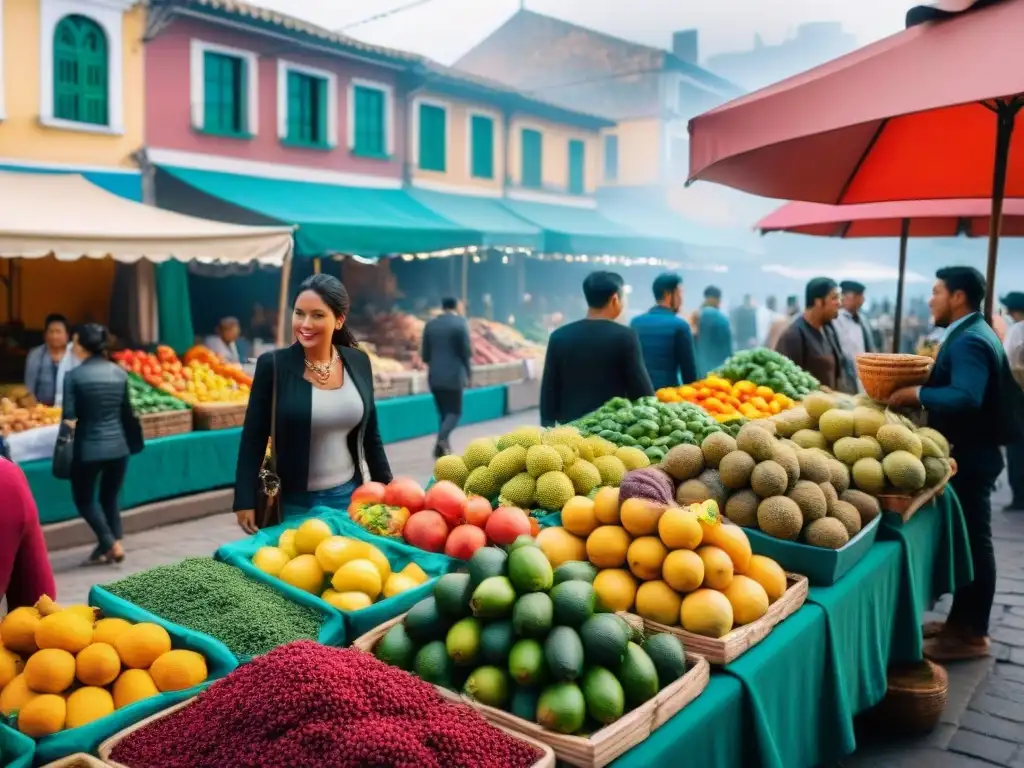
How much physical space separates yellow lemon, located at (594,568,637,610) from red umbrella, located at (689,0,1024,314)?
5.60 feet

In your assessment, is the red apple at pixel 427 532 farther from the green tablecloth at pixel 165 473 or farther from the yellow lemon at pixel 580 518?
the green tablecloth at pixel 165 473

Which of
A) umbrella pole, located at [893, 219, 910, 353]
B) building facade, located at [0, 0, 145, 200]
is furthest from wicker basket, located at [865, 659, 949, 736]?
building facade, located at [0, 0, 145, 200]

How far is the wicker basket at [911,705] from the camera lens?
3867 mm

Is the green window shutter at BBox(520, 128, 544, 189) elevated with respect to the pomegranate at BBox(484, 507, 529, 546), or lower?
elevated

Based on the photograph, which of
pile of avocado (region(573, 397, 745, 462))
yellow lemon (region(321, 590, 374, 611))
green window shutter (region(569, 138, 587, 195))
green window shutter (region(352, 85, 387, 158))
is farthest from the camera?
green window shutter (region(569, 138, 587, 195))

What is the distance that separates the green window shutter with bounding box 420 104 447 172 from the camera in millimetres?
18406

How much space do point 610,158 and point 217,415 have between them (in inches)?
1078

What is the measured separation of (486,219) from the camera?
17953 millimetres

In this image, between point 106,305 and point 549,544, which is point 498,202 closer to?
point 106,305

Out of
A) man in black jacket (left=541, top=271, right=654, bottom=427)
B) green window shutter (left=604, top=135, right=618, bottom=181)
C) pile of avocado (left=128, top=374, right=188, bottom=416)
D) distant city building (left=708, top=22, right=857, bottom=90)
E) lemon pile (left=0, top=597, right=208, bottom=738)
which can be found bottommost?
pile of avocado (left=128, top=374, right=188, bottom=416)

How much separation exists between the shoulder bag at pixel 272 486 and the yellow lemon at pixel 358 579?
1.02 meters

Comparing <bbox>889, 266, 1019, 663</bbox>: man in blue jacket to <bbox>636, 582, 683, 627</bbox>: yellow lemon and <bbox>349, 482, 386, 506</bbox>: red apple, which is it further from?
<bbox>349, 482, 386, 506</bbox>: red apple

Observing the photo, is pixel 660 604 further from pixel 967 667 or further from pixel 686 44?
pixel 686 44

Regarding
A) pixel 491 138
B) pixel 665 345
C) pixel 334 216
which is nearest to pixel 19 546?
pixel 665 345
